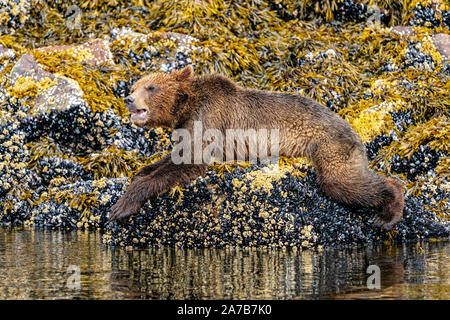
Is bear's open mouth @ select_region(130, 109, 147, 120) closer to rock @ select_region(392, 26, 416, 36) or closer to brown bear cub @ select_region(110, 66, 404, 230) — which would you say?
brown bear cub @ select_region(110, 66, 404, 230)

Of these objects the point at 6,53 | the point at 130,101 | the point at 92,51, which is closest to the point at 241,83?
the point at 92,51

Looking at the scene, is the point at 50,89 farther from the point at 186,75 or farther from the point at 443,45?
the point at 443,45

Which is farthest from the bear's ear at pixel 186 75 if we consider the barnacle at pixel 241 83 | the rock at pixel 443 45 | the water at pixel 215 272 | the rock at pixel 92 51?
the rock at pixel 443 45

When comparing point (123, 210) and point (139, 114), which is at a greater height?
point (139, 114)

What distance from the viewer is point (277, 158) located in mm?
7555

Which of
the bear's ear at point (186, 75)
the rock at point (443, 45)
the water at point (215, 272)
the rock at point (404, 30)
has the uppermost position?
the rock at point (404, 30)

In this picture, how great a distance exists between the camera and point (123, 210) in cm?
715

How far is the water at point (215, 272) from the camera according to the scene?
4.94m

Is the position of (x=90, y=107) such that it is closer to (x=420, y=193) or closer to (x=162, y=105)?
(x=162, y=105)

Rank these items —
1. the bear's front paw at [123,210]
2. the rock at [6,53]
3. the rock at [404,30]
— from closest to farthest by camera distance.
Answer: the bear's front paw at [123,210]
the rock at [6,53]
the rock at [404,30]

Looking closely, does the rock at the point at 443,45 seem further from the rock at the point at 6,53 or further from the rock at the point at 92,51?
the rock at the point at 6,53

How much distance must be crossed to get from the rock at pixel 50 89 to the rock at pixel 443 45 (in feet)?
17.1

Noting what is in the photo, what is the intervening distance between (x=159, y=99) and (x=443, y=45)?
5.02 metres

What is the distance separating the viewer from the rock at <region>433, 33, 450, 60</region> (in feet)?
34.5
